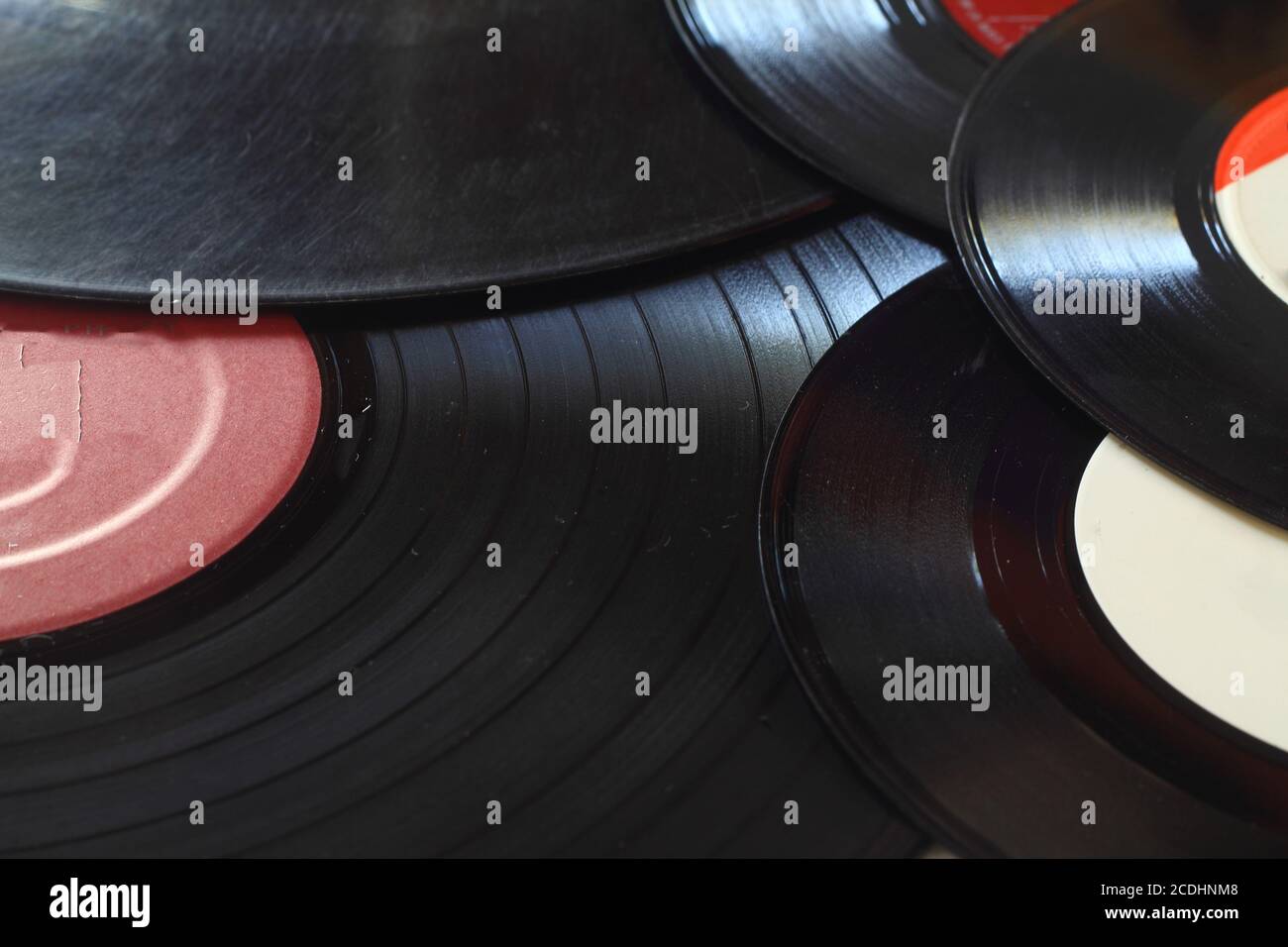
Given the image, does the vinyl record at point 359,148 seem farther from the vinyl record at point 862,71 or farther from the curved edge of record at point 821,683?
the curved edge of record at point 821,683

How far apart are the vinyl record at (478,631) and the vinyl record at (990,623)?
47mm

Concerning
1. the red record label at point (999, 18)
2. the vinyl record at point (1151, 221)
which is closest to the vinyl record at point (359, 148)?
the vinyl record at point (1151, 221)

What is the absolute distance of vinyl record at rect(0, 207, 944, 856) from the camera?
86 centimetres

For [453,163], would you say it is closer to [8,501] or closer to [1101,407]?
[8,501]

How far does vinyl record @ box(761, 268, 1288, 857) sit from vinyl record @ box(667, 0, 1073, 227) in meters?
0.29

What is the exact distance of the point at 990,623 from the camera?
0.97 metres

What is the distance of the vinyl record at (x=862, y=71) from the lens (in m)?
1.38

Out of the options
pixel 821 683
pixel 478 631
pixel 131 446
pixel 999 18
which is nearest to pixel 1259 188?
pixel 999 18

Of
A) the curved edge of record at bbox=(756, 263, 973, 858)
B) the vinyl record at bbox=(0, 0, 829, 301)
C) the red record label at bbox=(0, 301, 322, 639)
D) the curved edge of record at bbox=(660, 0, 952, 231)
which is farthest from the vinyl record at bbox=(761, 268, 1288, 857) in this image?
the red record label at bbox=(0, 301, 322, 639)
